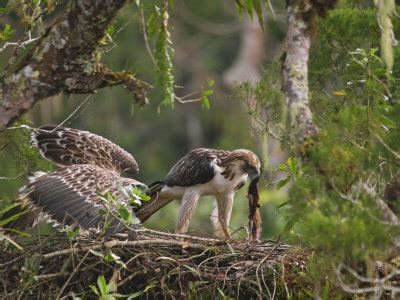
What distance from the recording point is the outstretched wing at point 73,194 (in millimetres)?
8148

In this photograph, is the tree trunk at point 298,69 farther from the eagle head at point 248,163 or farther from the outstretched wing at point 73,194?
the eagle head at point 248,163

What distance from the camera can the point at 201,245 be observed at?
7.89m

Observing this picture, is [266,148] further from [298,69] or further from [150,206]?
[150,206]

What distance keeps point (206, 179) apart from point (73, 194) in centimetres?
142

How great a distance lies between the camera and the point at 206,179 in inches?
367

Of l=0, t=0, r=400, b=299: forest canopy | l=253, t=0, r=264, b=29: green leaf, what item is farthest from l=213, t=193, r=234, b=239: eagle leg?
l=253, t=0, r=264, b=29: green leaf

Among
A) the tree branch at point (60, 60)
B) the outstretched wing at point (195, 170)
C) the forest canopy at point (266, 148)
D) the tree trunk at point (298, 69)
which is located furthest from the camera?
the outstretched wing at point (195, 170)

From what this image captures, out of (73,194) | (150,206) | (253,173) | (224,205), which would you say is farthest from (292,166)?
(150,206)

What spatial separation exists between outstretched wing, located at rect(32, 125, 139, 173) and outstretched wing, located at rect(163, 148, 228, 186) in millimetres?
633

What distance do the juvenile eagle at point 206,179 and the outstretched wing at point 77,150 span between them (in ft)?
1.55

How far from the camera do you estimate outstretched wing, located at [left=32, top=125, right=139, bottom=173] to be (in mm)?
9430

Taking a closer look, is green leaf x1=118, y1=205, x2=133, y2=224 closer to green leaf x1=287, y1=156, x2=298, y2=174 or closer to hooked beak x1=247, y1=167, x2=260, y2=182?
green leaf x1=287, y1=156, x2=298, y2=174

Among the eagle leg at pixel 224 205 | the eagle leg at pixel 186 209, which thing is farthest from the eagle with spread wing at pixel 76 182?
the eagle leg at pixel 224 205

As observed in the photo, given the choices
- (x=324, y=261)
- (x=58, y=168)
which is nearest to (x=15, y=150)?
(x=58, y=168)
